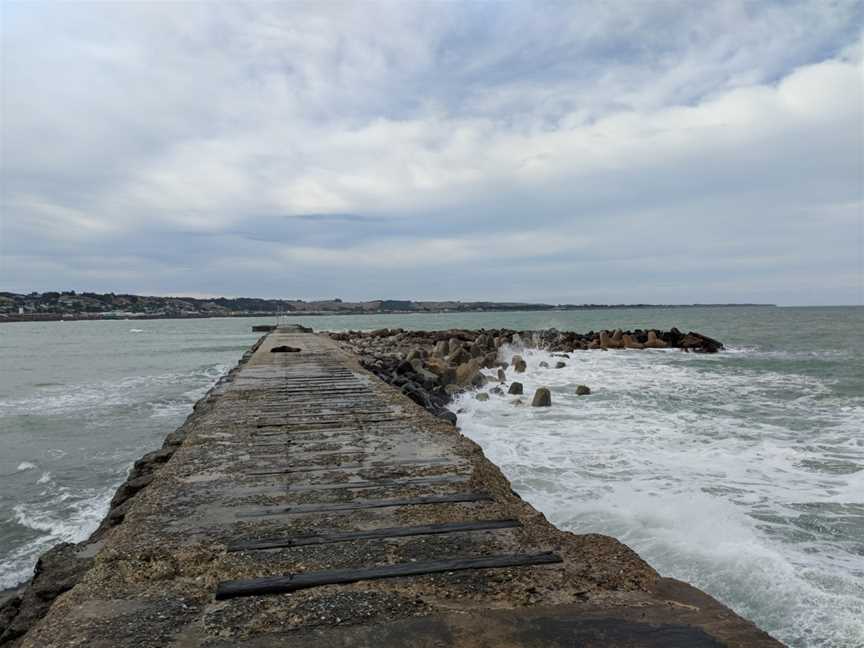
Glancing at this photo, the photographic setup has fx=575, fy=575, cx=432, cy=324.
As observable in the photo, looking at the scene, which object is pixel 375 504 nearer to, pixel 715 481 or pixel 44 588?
pixel 44 588

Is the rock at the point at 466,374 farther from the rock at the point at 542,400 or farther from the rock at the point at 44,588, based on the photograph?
the rock at the point at 44,588

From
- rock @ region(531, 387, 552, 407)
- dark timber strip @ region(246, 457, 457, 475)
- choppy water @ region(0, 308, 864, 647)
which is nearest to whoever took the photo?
dark timber strip @ region(246, 457, 457, 475)

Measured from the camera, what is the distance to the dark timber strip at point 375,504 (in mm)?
3273

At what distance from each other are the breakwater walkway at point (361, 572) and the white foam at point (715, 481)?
2.04m

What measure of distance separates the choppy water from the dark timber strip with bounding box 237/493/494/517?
2.17 metres

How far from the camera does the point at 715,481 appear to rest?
6.87 metres

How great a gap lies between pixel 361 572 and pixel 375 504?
2.80 feet

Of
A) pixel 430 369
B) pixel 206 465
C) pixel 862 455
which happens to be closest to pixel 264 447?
pixel 206 465

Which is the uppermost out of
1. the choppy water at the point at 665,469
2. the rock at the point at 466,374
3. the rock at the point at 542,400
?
the rock at the point at 466,374

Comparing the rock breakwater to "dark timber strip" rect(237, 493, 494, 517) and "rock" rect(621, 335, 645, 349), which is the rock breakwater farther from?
"dark timber strip" rect(237, 493, 494, 517)

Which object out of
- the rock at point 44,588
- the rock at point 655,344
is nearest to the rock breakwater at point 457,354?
the rock at point 655,344

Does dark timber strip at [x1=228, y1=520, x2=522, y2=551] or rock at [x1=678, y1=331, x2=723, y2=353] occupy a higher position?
dark timber strip at [x1=228, y1=520, x2=522, y2=551]

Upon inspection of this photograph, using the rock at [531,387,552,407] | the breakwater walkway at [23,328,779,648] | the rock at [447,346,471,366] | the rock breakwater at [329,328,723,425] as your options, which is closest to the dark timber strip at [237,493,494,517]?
the breakwater walkway at [23,328,779,648]

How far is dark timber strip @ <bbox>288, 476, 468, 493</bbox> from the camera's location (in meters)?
3.70
